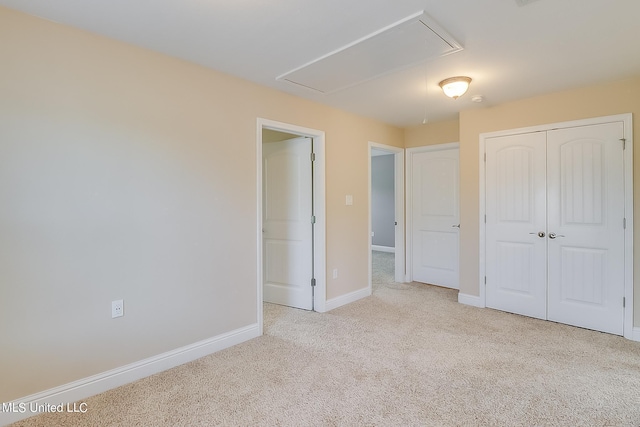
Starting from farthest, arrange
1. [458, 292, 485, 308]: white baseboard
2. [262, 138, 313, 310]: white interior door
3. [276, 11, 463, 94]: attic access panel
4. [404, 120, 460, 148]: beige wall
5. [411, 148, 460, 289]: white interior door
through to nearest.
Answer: [411, 148, 460, 289]: white interior door
[404, 120, 460, 148]: beige wall
[458, 292, 485, 308]: white baseboard
[262, 138, 313, 310]: white interior door
[276, 11, 463, 94]: attic access panel

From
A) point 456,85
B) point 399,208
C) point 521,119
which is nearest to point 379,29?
point 456,85

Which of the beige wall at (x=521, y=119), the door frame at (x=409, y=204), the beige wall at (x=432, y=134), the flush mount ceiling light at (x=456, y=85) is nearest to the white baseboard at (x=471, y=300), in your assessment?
the beige wall at (x=521, y=119)

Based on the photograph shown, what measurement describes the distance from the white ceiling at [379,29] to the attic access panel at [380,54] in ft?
0.16

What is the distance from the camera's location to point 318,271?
3627mm

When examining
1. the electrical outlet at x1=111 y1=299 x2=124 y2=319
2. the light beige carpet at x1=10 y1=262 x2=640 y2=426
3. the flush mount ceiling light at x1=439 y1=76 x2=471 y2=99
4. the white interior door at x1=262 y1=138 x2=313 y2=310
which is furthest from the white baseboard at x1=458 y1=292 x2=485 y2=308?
the electrical outlet at x1=111 y1=299 x2=124 y2=319

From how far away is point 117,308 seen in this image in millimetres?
2158

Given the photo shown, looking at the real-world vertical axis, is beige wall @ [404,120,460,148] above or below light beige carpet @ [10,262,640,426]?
above

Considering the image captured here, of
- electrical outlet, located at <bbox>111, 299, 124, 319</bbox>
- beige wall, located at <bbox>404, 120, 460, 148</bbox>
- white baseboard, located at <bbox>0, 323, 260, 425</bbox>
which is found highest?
beige wall, located at <bbox>404, 120, 460, 148</bbox>

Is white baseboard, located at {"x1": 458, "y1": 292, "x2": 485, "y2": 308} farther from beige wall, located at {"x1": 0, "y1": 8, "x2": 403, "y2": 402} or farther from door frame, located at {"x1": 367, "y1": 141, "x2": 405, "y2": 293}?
beige wall, located at {"x1": 0, "y1": 8, "x2": 403, "y2": 402}

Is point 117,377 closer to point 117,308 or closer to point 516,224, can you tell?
point 117,308

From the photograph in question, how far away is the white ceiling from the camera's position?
1.79 metres

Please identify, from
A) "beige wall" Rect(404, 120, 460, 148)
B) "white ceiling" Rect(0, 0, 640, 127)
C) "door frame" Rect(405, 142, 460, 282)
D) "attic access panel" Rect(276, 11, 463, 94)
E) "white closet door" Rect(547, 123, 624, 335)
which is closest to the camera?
"white ceiling" Rect(0, 0, 640, 127)

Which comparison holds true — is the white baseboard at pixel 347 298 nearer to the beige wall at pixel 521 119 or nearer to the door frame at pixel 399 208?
the door frame at pixel 399 208

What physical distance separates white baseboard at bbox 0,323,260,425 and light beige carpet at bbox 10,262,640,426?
0.20ft
